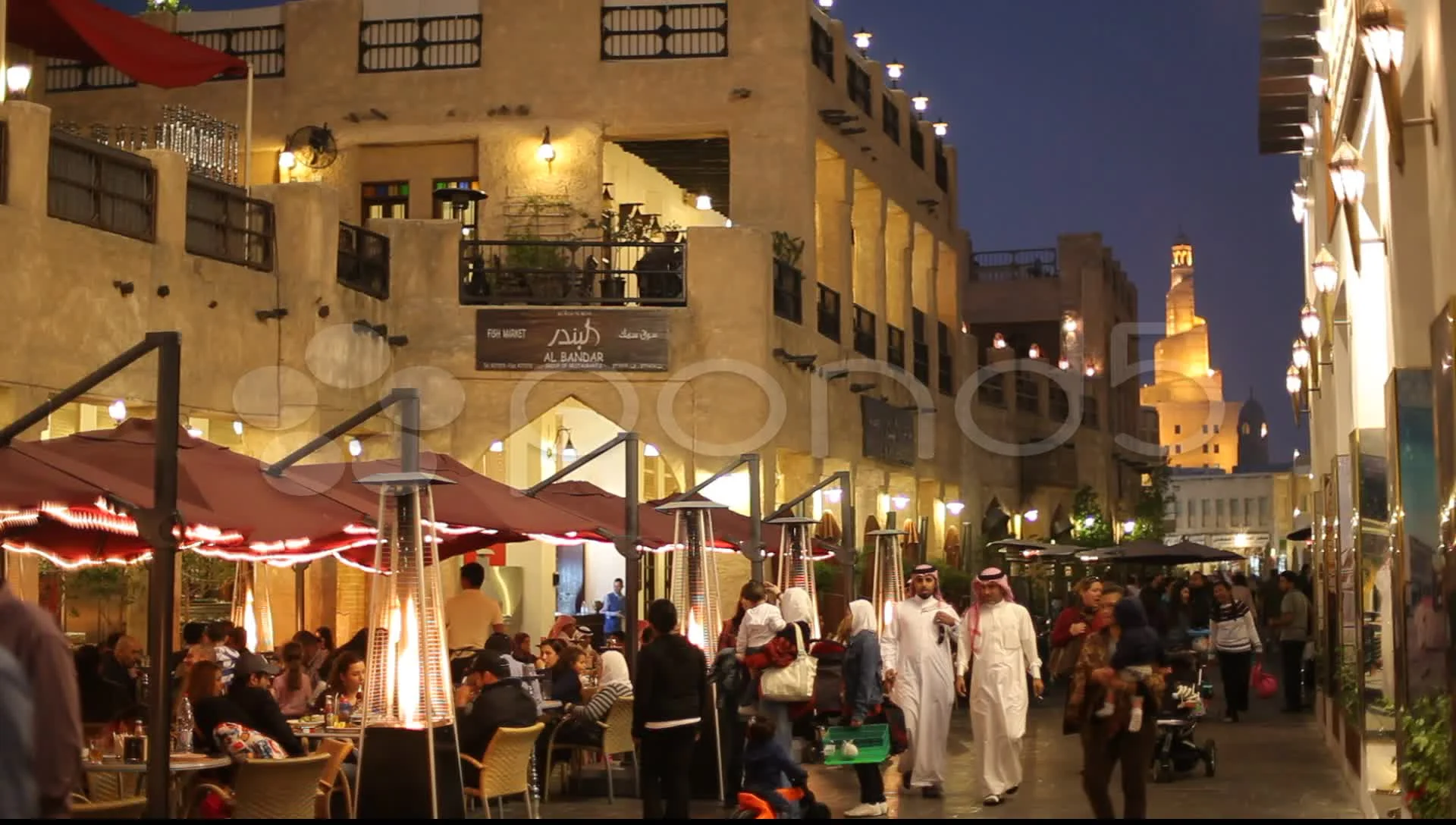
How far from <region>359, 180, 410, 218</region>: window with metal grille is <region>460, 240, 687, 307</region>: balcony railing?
3.37 m

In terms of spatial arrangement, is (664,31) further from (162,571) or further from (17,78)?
(162,571)

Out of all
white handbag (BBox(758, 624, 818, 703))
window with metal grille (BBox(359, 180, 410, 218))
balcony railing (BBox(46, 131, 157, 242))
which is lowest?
white handbag (BBox(758, 624, 818, 703))

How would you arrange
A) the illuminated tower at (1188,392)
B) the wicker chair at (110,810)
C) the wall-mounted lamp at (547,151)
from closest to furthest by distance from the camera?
the wicker chair at (110,810), the wall-mounted lamp at (547,151), the illuminated tower at (1188,392)

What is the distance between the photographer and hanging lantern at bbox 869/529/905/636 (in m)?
22.3

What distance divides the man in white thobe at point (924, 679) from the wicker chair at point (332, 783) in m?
4.86

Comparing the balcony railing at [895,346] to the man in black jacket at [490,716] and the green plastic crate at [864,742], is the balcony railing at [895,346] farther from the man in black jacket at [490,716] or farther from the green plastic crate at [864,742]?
the man in black jacket at [490,716]

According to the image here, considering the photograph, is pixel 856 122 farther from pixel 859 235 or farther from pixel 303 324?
pixel 303 324

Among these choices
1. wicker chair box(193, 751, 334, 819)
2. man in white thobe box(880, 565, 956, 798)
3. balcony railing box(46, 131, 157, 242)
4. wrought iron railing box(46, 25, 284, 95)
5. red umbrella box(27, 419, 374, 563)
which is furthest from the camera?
wrought iron railing box(46, 25, 284, 95)

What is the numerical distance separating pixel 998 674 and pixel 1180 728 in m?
2.66

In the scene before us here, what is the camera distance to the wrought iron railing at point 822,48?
2952 centimetres

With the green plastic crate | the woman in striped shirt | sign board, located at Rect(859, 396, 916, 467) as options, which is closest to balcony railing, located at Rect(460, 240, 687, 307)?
sign board, located at Rect(859, 396, 916, 467)

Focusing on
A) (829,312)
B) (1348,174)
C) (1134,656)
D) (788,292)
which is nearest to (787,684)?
(1134,656)

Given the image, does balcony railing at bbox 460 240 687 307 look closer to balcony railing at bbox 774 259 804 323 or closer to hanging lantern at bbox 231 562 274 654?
balcony railing at bbox 774 259 804 323

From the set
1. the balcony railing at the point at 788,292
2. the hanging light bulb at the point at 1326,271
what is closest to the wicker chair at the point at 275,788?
the hanging light bulb at the point at 1326,271
